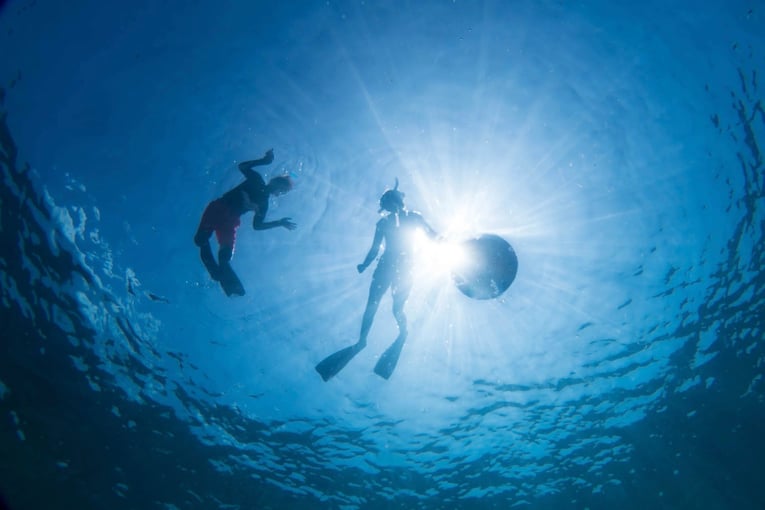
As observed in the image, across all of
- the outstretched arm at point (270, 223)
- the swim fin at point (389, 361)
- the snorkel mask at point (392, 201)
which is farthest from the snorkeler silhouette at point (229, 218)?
the swim fin at point (389, 361)

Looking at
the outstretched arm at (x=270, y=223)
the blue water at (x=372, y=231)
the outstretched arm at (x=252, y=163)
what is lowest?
the outstretched arm at (x=270, y=223)

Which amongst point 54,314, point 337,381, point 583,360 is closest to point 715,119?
point 583,360

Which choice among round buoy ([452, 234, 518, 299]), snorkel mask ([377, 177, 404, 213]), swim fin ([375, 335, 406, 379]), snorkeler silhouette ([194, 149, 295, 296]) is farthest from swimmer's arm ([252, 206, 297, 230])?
round buoy ([452, 234, 518, 299])

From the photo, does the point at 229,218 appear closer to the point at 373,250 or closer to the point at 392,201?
the point at 373,250

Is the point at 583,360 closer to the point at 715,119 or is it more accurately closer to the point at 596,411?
the point at 596,411

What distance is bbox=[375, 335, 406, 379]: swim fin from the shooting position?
279 inches

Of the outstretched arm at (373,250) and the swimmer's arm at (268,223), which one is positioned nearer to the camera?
the swimmer's arm at (268,223)

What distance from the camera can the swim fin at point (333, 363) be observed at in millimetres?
6875

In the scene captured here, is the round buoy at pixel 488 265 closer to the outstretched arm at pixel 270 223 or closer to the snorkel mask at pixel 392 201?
the snorkel mask at pixel 392 201

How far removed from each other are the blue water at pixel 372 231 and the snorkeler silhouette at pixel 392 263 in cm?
215

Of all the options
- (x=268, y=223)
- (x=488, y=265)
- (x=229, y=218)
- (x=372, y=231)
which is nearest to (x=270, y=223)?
(x=268, y=223)

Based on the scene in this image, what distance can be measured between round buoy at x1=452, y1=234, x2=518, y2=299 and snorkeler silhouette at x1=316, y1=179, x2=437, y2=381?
2.42ft

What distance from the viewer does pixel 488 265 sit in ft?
22.3

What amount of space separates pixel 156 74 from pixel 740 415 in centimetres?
2282
